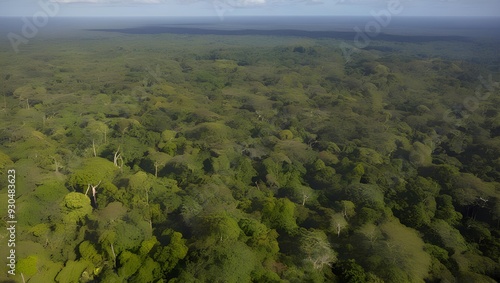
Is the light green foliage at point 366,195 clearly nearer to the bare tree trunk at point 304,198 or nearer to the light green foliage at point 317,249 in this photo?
the bare tree trunk at point 304,198

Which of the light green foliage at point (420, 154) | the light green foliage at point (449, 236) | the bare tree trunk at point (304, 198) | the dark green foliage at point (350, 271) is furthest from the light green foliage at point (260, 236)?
the light green foliage at point (420, 154)

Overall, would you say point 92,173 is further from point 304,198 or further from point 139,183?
point 304,198

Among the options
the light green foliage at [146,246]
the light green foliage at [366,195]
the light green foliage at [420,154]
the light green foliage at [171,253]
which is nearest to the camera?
the light green foliage at [171,253]

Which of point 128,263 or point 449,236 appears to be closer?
point 128,263

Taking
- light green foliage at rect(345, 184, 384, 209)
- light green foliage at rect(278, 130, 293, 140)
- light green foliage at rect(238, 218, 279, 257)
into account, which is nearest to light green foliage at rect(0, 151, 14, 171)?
light green foliage at rect(238, 218, 279, 257)

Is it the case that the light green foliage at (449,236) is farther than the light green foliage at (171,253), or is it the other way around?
the light green foliage at (449,236)

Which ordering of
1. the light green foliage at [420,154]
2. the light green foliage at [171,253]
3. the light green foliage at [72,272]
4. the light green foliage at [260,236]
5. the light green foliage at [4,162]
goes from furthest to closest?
the light green foliage at [420,154], the light green foliage at [4,162], the light green foliage at [260,236], the light green foliage at [171,253], the light green foliage at [72,272]

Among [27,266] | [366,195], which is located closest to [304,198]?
[366,195]

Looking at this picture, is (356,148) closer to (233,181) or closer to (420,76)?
(233,181)
